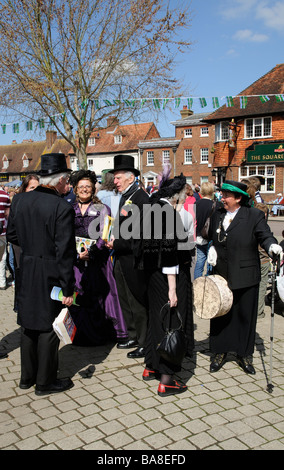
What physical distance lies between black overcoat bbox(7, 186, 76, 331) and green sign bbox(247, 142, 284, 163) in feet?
93.7

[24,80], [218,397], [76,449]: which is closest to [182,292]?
[218,397]

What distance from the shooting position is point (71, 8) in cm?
1437

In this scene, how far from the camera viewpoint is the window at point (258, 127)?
30219 millimetres

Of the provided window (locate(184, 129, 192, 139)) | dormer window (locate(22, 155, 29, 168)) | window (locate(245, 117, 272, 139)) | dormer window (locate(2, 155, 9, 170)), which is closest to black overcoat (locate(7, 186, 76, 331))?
window (locate(245, 117, 272, 139))

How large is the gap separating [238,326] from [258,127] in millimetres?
28805

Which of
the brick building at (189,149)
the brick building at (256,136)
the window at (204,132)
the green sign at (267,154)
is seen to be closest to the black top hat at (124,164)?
the brick building at (256,136)

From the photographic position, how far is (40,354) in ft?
12.5

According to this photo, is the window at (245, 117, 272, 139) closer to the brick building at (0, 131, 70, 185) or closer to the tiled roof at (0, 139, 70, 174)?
the brick building at (0, 131, 70, 185)

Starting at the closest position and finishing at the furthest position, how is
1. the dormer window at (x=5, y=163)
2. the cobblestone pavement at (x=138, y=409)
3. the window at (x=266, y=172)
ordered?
the cobblestone pavement at (x=138, y=409), the window at (x=266, y=172), the dormer window at (x=5, y=163)

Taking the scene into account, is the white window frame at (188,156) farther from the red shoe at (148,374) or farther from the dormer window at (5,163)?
the red shoe at (148,374)

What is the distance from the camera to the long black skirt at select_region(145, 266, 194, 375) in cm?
384

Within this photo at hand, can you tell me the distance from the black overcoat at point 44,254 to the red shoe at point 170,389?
3.79 ft

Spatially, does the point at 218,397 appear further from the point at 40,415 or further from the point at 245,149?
the point at 245,149

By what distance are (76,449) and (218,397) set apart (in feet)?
4.68
